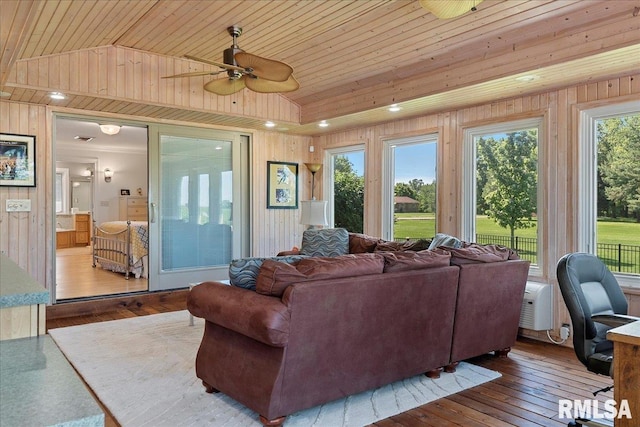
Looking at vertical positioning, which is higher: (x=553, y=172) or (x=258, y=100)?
(x=258, y=100)

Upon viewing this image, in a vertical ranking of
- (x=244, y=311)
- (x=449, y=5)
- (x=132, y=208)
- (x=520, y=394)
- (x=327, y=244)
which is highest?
(x=449, y=5)

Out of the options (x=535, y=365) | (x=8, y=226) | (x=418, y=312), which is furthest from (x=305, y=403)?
(x=8, y=226)

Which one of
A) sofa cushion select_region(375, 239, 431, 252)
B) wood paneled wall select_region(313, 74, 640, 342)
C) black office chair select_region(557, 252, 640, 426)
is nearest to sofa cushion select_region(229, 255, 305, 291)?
black office chair select_region(557, 252, 640, 426)

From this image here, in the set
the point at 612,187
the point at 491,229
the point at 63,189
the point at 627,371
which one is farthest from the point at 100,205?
the point at 627,371

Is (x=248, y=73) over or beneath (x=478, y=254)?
over

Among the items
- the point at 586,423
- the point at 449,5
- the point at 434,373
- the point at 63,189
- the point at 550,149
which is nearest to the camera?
the point at 586,423

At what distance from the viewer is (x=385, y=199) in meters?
6.21

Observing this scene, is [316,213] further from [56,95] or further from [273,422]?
[273,422]

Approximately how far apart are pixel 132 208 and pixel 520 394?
10.5m

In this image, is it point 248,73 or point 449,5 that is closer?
point 449,5

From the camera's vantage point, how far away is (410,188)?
19.5 ft

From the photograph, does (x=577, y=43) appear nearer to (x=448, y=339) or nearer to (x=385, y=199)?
(x=448, y=339)

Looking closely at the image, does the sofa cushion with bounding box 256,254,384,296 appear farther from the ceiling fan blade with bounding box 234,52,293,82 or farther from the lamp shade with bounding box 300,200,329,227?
the lamp shade with bounding box 300,200,329,227

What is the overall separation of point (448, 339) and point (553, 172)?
212 cm
